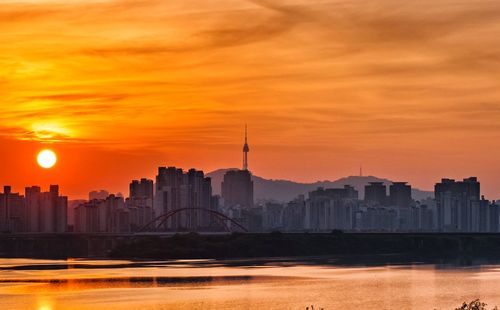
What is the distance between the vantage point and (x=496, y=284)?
366 feet

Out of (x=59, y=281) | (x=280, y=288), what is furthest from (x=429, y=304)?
(x=59, y=281)

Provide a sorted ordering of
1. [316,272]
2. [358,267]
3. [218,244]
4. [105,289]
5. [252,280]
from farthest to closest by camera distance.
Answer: [218,244], [358,267], [316,272], [252,280], [105,289]

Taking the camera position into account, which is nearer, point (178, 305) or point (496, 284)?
point (178, 305)

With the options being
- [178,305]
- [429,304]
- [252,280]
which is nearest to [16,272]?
[252,280]

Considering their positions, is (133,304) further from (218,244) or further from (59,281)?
(218,244)

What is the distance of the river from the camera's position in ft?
294

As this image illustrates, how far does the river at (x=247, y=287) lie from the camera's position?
8969cm

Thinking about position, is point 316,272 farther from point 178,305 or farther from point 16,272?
point 178,305

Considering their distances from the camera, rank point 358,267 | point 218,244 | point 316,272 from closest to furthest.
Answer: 1. point 316,272
2. point 358,267
3. point 218,244

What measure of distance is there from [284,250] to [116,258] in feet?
102

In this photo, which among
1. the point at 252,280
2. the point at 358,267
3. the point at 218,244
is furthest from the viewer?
the point at 218,244

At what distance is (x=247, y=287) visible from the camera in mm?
107250

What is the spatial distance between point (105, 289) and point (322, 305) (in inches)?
1071

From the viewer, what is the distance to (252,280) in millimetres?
118125
